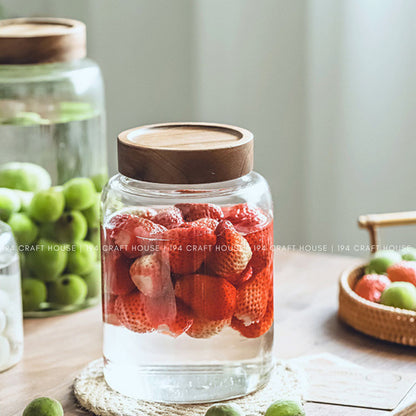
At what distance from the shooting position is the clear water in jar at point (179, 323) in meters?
0.84

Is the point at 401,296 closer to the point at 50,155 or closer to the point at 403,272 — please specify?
the point at 403,272

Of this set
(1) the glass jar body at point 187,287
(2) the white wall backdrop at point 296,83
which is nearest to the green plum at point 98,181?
(1) the glass jar body at point 187,287

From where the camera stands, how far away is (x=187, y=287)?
2.76 ft

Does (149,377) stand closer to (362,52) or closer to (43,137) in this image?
(43,137)

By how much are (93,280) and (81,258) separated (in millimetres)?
49

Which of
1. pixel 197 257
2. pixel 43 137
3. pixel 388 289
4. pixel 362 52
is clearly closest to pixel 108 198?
pixel 197 257

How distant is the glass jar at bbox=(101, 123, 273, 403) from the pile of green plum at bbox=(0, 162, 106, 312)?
22cm

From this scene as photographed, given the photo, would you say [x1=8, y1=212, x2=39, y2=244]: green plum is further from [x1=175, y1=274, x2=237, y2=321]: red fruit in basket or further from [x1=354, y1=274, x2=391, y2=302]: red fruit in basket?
[x1=354, y1=274, x2=391, y2=302]: red fruit in basket

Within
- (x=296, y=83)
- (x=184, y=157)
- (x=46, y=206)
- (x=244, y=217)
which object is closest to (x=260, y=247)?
(x=244, y=217)

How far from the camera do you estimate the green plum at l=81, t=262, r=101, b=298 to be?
116 cm

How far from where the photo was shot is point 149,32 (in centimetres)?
208

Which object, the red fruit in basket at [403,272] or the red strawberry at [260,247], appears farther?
the red fruit in basket at [403,272]

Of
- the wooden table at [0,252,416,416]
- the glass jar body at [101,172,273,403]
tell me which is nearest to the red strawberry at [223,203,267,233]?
the glass jar body at [101,172,273,403]

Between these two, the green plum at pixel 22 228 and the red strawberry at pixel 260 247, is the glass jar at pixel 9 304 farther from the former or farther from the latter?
the red strawberry at pixel 260 247
